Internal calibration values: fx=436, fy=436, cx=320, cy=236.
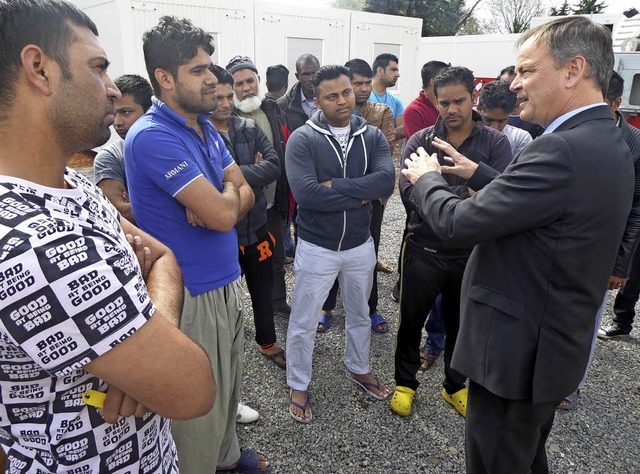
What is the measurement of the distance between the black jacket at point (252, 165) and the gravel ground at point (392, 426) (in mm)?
1135

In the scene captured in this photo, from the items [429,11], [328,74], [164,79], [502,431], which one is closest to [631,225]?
[502,431]

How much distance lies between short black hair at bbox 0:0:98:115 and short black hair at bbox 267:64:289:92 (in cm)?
Result: 474

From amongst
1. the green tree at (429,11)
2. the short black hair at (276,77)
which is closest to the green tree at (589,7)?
the green tree at (429,11)

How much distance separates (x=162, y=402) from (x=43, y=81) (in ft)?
2.46

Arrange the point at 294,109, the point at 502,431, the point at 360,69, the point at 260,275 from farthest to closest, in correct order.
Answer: the point at 360,69 → the point at 294,109 → the point at 260,275 → the point at 502,431

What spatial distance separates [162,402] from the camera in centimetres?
99

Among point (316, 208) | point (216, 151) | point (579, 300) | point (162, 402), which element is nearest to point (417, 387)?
point (316, 208)

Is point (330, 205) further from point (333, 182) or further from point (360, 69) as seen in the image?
point (360, 69)

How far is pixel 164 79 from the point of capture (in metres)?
2.11

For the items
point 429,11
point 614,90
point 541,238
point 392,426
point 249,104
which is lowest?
point 392,426

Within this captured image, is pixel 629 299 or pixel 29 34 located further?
pixel 629 299

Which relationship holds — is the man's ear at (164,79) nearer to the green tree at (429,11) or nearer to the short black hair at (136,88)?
the short black hair at (136,88)

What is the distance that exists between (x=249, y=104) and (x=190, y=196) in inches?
93.8

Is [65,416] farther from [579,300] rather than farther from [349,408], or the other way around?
[349,408]
